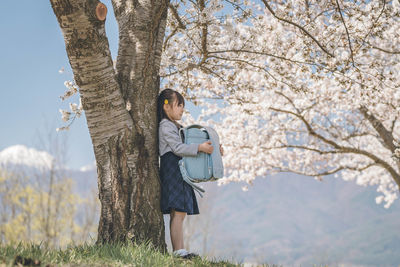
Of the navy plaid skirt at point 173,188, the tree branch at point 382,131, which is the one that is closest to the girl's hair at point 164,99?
the navy plaid skirt at point 173,188

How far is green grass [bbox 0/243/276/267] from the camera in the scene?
7.53 feet

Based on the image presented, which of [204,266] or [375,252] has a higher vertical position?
[204,266]

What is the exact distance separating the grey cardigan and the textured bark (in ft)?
0.21

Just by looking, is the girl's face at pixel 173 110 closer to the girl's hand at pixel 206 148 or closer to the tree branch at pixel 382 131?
the girl's hand at pixel 206 148

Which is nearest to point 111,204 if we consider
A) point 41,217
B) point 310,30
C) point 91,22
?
point 91,22

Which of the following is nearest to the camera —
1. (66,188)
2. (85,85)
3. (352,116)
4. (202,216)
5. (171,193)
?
(85,85)

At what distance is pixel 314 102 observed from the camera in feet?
27.0

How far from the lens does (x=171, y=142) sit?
10.5ft

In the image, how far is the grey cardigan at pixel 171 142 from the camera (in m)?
3.17

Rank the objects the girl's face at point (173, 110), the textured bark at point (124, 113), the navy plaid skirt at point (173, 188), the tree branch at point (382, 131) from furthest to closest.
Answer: the tree branch at point (382, 131) < the girl's face at point (173, 110) < the navy plaid skirt at point (173, 188) < the textured bark at point (124, 113)

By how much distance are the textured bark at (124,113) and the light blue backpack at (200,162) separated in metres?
0.27

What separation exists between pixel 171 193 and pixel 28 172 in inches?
567

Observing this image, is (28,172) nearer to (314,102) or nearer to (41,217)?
(41,217)

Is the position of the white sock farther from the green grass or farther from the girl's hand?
the girl's hand
